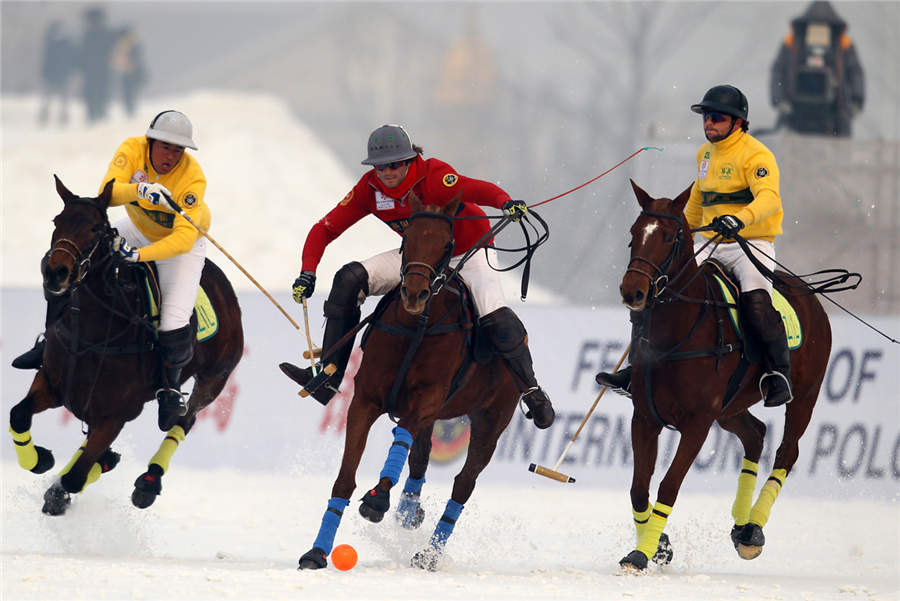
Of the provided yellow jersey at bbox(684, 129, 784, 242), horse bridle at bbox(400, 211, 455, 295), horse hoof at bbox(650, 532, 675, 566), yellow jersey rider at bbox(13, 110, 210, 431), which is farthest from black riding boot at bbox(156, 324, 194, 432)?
yellow jersey at bbox(684, 129, 784, 242)

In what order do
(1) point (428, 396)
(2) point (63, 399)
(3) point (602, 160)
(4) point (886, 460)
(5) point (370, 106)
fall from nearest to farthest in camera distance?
(1) point (428, 396) → (2) point (63, 399) → (4) point (886, 460) → (3) point (602, 160) → (5) point (370, 106)

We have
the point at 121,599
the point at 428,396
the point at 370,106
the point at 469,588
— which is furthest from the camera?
the point at 370,106

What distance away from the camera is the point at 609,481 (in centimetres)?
1131

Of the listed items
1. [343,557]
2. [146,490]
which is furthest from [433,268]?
[146,490]

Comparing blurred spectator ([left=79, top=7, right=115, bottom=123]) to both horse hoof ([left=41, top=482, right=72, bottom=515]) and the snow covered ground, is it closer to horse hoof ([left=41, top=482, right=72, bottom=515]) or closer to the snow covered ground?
the snow covered ground

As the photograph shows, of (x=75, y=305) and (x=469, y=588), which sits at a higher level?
(x=75, y=305)

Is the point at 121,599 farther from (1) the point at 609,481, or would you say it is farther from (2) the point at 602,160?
(2) the point at 602,160

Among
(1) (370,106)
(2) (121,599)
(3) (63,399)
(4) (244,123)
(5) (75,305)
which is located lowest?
(2) (121,599)

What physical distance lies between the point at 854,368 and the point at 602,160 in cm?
1977

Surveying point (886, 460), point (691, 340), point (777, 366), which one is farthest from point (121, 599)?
point (886, 460)

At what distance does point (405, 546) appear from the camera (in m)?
7.89

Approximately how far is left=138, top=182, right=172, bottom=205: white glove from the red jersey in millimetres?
916

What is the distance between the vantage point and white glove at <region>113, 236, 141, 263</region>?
727 cm

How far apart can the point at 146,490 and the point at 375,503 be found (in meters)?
2.10
